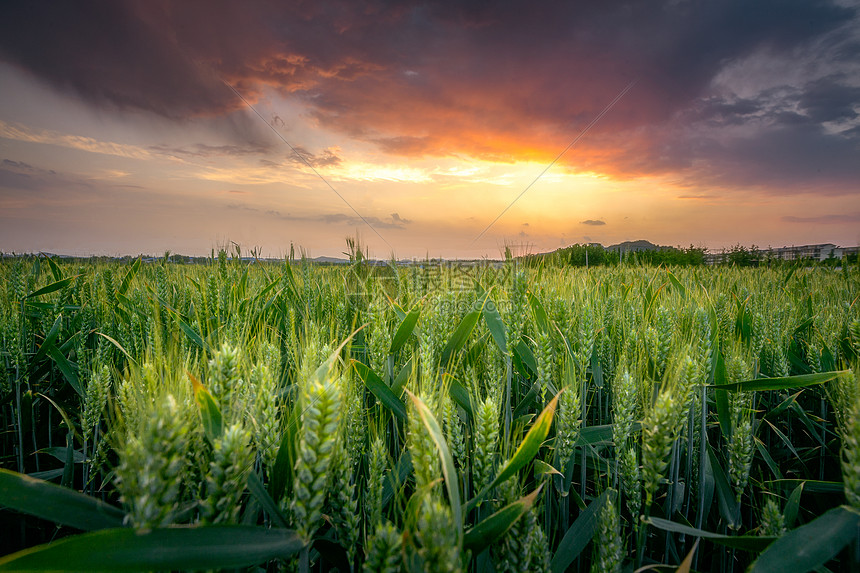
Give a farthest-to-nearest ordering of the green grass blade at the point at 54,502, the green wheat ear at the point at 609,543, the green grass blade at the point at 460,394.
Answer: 1. the green grass blade at the point at 460,394
2. the green wheat ear at the point at 609,543
3. the green grass blade at the point at 54,502

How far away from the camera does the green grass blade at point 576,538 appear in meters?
1.11

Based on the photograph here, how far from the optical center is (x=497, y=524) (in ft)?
2.52

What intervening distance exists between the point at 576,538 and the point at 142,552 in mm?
1129

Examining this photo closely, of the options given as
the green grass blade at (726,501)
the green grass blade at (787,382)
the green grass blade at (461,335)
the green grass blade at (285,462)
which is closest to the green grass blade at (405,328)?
the green grass blade at (461,335)

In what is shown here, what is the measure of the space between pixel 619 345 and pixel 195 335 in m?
2.27

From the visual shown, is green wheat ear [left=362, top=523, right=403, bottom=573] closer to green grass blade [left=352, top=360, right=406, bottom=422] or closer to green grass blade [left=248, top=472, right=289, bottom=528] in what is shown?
green grass blade [left=248, top=472, right=289, bottom=528]

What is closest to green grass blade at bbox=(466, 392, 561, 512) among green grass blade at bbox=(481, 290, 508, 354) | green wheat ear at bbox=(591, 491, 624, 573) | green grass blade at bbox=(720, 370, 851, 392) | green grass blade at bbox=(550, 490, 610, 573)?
green wheat ear at bbox=(591, 491, 624, 573)

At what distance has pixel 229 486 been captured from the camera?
723mm

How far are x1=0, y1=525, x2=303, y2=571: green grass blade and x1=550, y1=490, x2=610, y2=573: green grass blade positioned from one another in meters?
0.86

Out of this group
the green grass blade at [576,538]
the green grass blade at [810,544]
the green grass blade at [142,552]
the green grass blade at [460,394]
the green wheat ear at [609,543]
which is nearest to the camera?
the green grass blade at [142,552]

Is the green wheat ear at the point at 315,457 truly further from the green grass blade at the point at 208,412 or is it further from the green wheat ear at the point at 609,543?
the green wheat ear at the point at 609,543

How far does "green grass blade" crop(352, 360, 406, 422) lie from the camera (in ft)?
4.07

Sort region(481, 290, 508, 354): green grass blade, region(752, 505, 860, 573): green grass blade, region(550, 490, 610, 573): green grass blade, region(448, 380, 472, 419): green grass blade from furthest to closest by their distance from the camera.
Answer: region(481, 290, 508, 354): green grass blade < region(448, 380, 472, 419): green grass blade < region(550, 490, 610, 573): green grass blade < region(752, 505, 860, 573): green grass blade

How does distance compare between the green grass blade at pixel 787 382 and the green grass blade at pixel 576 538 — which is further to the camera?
the green grass blade at pixel 787 382
